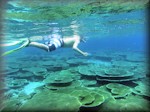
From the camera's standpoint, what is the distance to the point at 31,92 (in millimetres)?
4352

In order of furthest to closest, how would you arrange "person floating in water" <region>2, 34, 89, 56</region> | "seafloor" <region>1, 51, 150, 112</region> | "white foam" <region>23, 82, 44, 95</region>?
"person floating in water" <region>2, 34, 89, 56</region> < "white foam" <region>23, 82, 44, 95</region> < "seafloor" <region>1, 51, 150, 112</region>

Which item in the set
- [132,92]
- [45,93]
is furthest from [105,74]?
[45,93]

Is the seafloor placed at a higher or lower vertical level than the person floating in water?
lower

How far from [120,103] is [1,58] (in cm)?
249

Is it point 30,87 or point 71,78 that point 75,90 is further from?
point 30,87

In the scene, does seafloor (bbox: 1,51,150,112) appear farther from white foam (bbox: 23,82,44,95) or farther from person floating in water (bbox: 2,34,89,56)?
person floating in water (bbox: 2,34,89,56)

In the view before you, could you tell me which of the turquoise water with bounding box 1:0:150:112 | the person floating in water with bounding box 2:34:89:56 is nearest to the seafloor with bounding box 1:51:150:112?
the turquoise water with bounding box 1:0:150:112

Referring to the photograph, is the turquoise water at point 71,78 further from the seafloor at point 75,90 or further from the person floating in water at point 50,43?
the person floating in water at point 50,43

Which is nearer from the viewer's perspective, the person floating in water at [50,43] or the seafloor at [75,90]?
the seafloor at [75,90]

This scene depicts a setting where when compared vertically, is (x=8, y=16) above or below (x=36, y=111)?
above

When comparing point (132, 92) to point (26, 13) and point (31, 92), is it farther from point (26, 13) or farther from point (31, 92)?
point (26, 13)

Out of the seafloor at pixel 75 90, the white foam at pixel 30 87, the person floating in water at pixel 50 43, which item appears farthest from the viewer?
the person floating in water at pixel 50 43

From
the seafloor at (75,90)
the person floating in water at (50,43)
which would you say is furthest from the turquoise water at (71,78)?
the person floating in water at (50,43)

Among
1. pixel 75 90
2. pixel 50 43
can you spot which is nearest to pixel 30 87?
pixel 50 43
